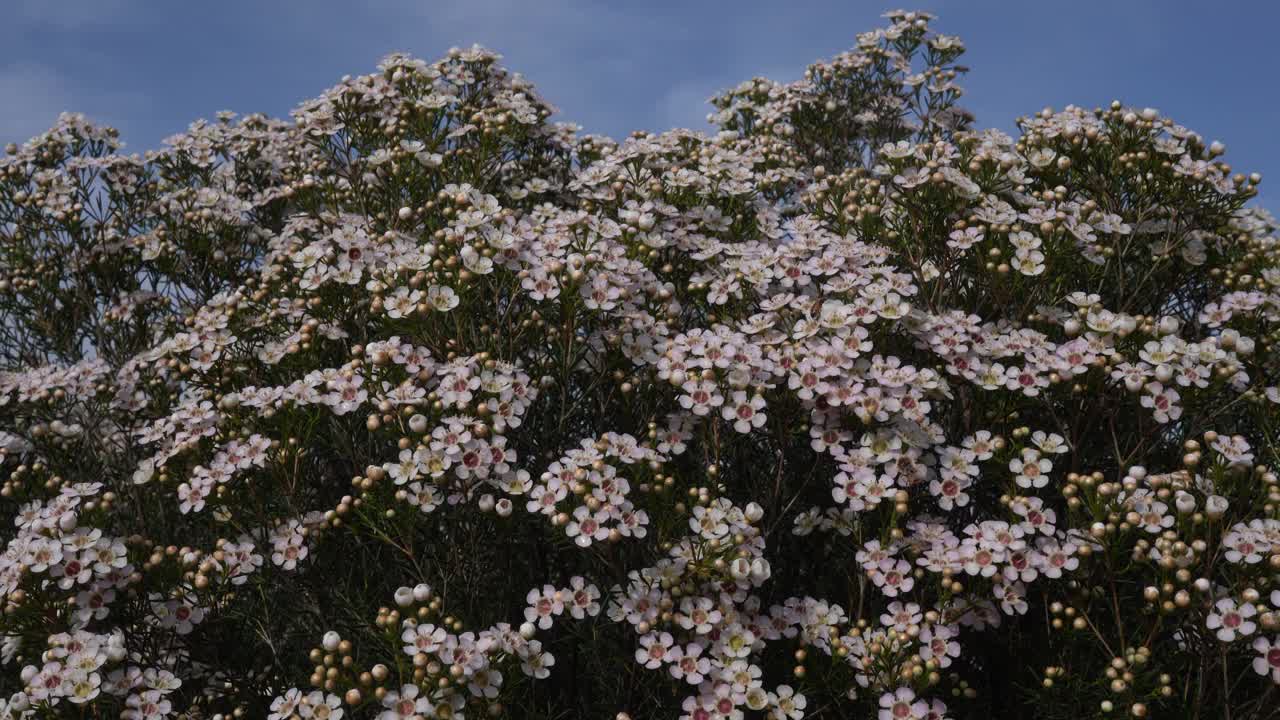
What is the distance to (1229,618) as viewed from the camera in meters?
4.39

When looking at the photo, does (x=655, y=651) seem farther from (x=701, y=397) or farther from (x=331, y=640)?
(x=331, y=640)

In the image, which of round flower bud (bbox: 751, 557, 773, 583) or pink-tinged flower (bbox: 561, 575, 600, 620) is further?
pink-tinged flower (bbox: 561, 575, 600, 620)

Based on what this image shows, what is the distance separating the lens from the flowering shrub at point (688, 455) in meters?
4.71

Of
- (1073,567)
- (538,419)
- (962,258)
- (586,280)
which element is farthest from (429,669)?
(962,258)

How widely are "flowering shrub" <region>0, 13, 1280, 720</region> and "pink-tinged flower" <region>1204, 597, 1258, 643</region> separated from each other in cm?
2

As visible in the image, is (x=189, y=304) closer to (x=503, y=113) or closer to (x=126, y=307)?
(x=126, y=307)

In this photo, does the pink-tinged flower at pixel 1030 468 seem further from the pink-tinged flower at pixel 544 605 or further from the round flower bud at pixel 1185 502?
the pink-tinged flower at pixel 544 605

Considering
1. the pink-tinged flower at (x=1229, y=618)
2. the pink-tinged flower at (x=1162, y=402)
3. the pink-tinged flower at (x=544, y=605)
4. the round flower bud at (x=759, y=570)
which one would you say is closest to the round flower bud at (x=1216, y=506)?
A: the pink-tinged flower at (x=1229, y=618)

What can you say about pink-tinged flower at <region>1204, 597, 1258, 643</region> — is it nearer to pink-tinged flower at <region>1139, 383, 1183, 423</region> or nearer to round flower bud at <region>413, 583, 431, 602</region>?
pink-tinged flower at <region>1139, 383, 1183, 423</region>

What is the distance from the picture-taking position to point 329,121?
24.7 ft

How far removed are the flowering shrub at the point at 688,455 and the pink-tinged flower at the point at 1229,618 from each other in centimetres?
2

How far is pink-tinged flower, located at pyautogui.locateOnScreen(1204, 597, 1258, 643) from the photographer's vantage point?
4340 millimetres

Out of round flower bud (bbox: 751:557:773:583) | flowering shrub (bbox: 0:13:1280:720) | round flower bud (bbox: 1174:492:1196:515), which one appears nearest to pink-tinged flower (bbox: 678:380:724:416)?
flowering shrub (bbox: 0:13:1280:720)

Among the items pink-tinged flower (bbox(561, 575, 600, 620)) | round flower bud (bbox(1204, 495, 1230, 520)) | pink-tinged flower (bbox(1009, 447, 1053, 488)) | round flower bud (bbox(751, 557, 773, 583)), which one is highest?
pink-tinged flower (bbox(1009, 447, 1053, 488))
